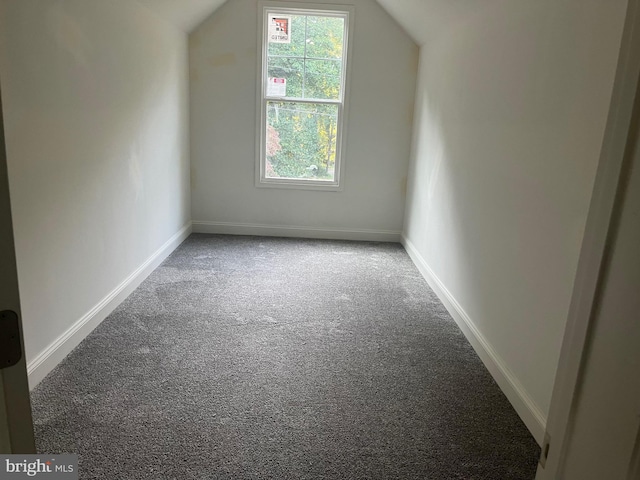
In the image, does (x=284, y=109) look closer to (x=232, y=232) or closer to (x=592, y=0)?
(x=232, y=232)

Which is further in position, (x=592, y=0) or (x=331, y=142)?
(x=331, y=142)

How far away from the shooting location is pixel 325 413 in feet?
6.84

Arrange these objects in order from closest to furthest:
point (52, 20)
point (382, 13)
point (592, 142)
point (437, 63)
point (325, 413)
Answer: point (592, 142)
point (325, 413)
point (52, 20)
point (437, 63)
point (382, 13)

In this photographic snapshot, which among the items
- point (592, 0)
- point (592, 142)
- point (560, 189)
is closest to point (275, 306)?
point (560, 189)

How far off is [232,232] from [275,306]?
82.5 inches

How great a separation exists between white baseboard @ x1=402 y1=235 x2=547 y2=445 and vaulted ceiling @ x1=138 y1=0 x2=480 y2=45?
187 cm

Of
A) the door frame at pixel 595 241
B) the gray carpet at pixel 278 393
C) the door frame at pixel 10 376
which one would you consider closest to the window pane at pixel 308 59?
the gray carpet at pixel 278 393

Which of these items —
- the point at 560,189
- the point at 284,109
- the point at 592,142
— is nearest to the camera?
the point at 592,142

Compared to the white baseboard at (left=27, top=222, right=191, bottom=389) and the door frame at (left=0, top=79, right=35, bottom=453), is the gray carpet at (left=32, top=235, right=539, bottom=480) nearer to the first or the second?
the white baseboard at (left=27, top=222, right=191, bottom=389)

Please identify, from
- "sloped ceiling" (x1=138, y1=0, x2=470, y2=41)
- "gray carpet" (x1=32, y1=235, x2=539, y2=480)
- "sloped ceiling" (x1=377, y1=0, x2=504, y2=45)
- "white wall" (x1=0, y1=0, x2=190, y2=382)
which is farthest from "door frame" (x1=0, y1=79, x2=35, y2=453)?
"sloped ceiling" (x1=138, y1=0, x2=470, y2=41)

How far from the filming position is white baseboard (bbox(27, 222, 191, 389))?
7.26 ft

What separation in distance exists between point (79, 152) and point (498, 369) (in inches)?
98.4

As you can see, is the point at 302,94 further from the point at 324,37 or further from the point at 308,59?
the point at 324,37

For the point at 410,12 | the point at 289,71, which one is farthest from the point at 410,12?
the point at 289,71
